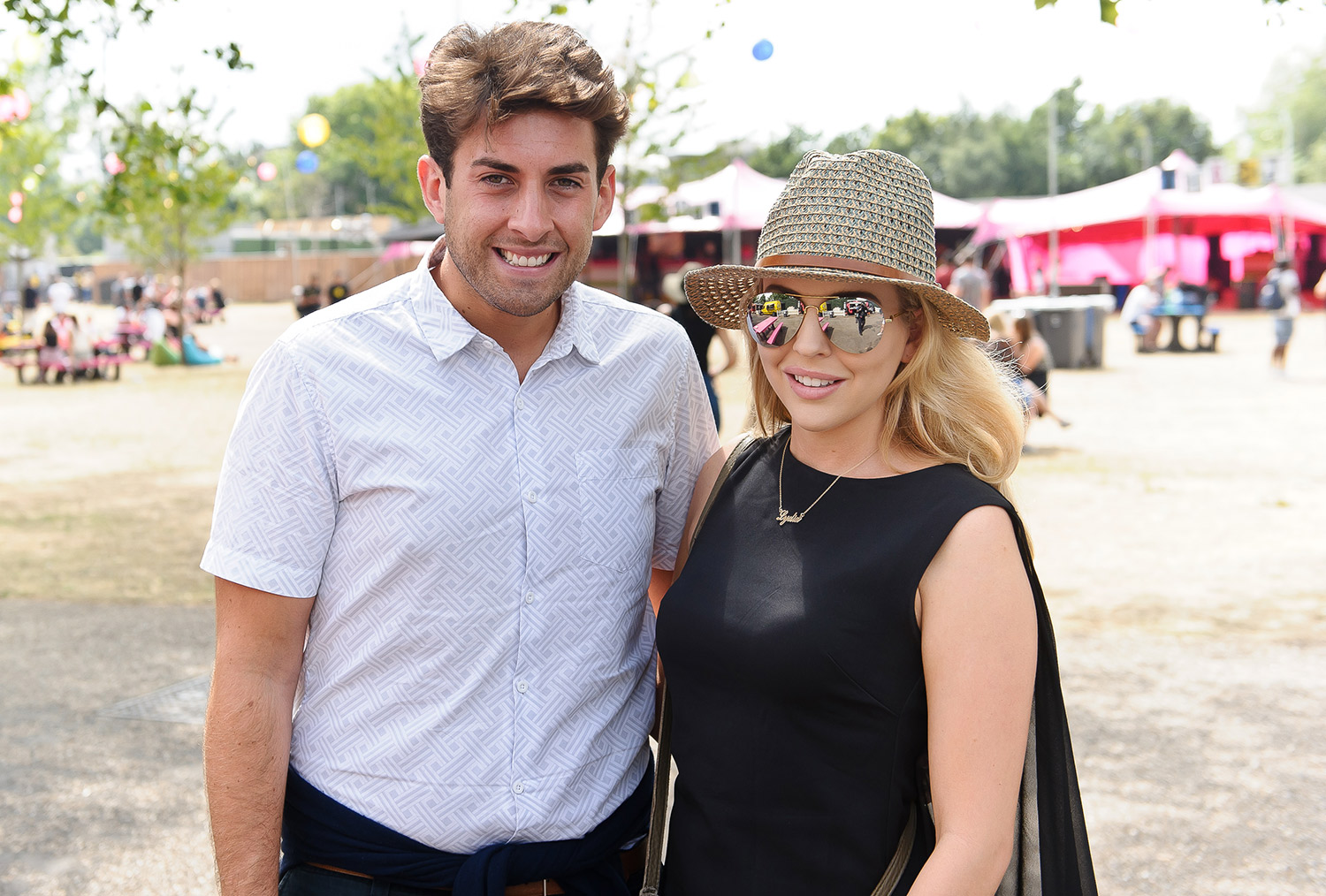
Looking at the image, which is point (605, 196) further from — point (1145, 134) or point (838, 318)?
point (1145, 134)

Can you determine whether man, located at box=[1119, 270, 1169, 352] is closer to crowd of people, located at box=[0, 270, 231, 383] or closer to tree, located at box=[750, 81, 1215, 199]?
crowd of people, located at box=[0, 270, 231, 383]

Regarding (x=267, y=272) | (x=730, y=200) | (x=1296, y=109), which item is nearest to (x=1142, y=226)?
(x=730, y=200)

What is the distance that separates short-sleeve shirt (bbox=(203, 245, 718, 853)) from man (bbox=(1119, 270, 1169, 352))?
2339 centimetres

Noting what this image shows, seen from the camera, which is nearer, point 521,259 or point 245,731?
point 245,731

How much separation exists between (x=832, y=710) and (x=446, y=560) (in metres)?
0.68

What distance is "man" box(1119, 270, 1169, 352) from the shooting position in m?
23.3

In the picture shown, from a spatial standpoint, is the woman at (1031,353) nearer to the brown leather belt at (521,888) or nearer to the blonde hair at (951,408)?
the blonde hair at (951,408)

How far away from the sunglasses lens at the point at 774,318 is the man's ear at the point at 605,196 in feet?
1.18

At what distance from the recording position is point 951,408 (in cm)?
205

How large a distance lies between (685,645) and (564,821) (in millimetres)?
361

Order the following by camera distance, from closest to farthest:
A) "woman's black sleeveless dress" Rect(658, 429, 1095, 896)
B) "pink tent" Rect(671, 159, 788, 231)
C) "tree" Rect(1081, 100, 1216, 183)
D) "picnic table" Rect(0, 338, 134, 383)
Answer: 1. "woman's black sleeveless dress" Rect(658, 429, 1095, 896)
2. "picnic table" Rect(0, 338, 134, 383)
3. "pink tent" Rect(671, 159, 788, 231)
4. "tree" Rect(1081, 100, 1216, 183)

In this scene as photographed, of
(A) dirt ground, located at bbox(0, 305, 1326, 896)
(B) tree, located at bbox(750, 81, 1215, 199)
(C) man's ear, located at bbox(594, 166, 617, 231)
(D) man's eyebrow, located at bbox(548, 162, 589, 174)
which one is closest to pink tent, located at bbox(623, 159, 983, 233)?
(A) dirt ground, located at bbox(0, 305, 1326, 896)

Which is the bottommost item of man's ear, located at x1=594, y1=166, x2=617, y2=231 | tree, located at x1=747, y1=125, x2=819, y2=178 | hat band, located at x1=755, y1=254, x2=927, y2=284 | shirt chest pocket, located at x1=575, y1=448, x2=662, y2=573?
shirt chest pocket, located at x1=575, y1=448, x2=662, y2=573

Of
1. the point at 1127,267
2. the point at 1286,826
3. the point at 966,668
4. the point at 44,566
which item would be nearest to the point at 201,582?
the point at 44,566
